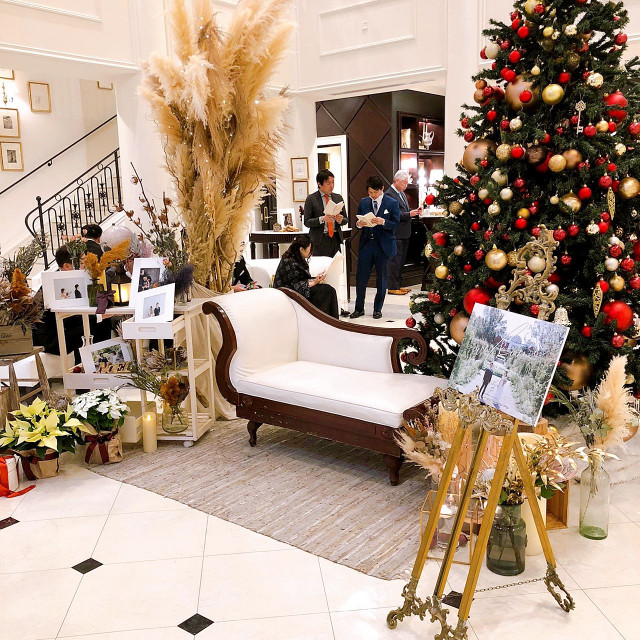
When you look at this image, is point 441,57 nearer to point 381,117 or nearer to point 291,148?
point 291,148

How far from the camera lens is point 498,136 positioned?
3.43 meters

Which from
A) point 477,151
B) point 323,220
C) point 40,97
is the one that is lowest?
point 323,220

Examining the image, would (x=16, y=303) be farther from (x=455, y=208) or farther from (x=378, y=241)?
(x=378, y=241)

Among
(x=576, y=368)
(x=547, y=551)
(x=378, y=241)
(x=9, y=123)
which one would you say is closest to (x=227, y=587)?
(x=547, y=551)

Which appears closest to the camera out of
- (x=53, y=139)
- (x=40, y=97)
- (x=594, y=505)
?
(x=594, y=505)

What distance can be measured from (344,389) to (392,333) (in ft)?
1.54

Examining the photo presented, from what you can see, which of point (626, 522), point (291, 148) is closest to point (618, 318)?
point (626, 522)

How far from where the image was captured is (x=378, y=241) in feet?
24.7

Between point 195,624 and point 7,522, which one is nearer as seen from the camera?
point 195,624

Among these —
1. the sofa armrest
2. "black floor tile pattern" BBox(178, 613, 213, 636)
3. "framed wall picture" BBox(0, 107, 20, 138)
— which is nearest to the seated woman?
the sofa armrest

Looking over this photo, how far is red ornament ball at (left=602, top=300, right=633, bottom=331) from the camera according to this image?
3.17 m

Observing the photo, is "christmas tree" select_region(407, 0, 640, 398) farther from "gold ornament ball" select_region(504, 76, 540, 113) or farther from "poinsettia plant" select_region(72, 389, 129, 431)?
"poinsettia plant" select_region(72, 389, 129, 431)

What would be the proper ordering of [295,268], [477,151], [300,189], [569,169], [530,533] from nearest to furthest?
[530,533], [569,169], [477,151], [295,268], [300,189]

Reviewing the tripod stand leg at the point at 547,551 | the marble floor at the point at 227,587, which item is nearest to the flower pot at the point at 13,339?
the marble floor at the point at 227,587
